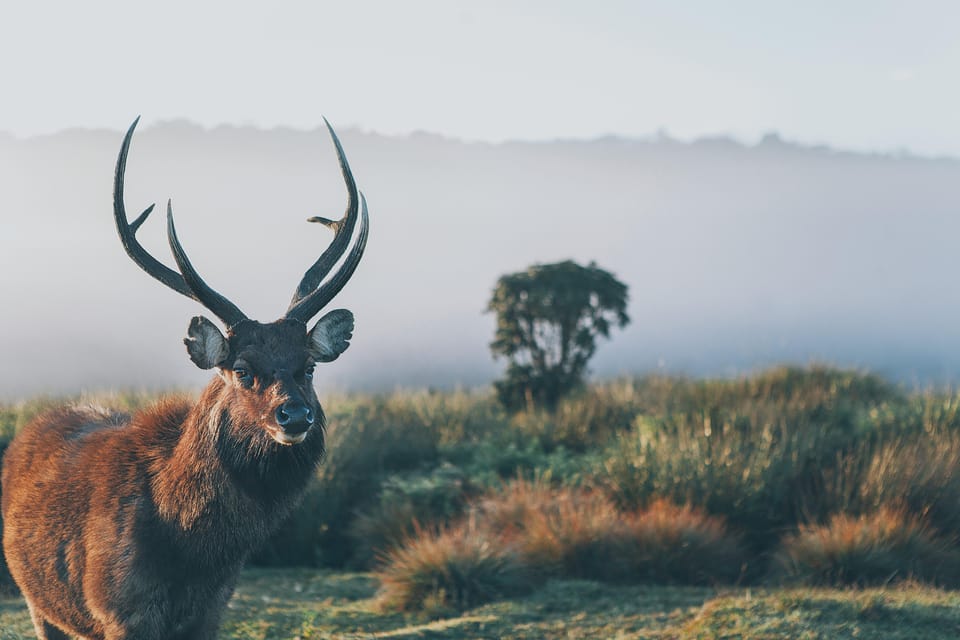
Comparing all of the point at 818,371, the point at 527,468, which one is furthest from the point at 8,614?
the point at 818,371

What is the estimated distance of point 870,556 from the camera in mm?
8703

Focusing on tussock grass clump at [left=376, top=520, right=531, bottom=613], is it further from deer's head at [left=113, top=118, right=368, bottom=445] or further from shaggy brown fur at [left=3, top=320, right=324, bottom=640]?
deer's head at [left=113, top=118, right=368, bottom=445]

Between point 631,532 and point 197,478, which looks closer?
point 197,478

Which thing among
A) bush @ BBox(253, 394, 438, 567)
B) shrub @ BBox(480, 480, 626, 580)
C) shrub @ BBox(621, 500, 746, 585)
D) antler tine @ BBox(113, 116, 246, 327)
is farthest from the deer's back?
shrub @ BBox(621, 500, 746, 585)

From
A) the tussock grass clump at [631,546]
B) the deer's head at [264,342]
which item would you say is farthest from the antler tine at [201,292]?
the tussock grass clump at [631,546]

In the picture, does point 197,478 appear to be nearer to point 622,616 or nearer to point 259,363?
point 259,363

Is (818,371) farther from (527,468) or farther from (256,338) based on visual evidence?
(256,338)

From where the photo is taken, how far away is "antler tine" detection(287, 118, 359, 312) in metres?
5.49

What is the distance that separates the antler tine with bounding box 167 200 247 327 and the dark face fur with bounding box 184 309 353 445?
12 cm

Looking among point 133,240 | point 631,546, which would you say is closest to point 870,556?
point 631,546

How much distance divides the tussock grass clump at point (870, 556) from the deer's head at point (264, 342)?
5211 millimetres

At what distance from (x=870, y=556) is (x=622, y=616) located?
2251 millimetres

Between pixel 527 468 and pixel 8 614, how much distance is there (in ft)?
18.4

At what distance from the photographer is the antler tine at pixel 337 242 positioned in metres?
5.49
